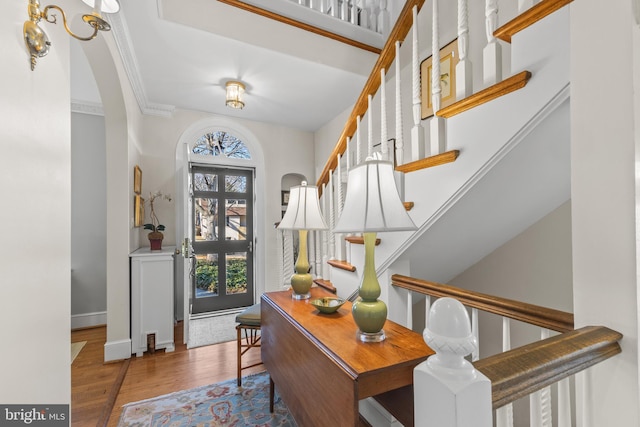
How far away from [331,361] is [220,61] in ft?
8.37

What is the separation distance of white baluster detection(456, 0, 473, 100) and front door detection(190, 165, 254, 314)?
10.9 feet

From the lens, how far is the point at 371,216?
106 cm

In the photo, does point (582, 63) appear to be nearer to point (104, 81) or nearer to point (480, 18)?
point (480, 18)

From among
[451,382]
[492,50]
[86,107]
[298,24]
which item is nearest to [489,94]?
[492,50]

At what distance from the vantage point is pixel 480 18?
2.13m

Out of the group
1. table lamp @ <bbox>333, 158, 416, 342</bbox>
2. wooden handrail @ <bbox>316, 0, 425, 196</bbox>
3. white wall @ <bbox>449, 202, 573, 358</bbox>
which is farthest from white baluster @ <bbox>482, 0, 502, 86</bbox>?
white wall @ <bbox>449, 202, 573, 358</bbox>

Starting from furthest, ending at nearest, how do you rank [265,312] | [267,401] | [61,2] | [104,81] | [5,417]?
1. [104,81]
2. [267,401]
3. [265,312]
4. [61,2]
5. [5,417]

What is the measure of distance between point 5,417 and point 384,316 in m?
1.30

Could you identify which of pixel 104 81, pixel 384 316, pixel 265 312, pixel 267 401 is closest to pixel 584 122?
pixel 384 316

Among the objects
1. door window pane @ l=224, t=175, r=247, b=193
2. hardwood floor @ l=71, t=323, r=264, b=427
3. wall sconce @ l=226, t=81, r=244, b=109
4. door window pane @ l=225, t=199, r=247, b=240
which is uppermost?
wall sconce @ l=226, t=81, r=244, b=109

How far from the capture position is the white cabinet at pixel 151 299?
2.68m

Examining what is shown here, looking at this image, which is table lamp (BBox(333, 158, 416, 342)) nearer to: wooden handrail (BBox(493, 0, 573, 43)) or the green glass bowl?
the green glass bowl

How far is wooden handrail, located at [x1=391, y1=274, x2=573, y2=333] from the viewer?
95cm

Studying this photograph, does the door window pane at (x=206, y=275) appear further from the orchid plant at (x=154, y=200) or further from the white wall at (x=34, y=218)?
the white wall at (x=34, y=218)
